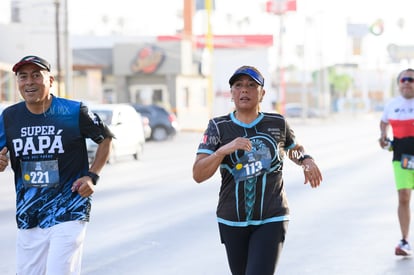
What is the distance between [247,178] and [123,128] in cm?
2061

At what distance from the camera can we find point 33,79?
600 cm

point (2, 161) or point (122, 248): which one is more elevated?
point (2, 161)

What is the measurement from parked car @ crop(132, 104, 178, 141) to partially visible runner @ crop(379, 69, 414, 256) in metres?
31.4

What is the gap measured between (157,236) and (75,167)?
5.66 meters

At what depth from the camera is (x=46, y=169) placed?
602 cm

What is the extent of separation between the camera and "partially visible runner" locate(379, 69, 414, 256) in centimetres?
987

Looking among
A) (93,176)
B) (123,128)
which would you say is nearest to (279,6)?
(123,128)

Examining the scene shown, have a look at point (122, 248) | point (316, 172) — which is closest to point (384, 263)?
point (122, 248)

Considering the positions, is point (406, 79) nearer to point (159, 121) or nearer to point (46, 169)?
point (46, 169)

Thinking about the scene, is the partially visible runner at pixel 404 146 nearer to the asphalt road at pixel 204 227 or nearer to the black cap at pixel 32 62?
the asphalt road at pixel 204 227

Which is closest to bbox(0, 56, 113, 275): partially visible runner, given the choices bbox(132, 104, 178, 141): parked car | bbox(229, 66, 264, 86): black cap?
bbox(229, 66, 264, 86): black cap

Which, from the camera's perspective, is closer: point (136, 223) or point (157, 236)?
point (157, 236)

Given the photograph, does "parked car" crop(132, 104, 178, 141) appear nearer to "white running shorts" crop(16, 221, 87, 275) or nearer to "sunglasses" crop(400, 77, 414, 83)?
"sunglasses" crop(400, 77, 414, 83)

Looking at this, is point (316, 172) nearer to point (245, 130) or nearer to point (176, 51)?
point (245, 130)
